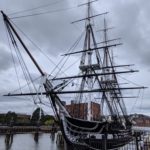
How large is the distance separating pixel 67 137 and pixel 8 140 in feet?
69.3

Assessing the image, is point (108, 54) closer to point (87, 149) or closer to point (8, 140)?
point (8, 140)

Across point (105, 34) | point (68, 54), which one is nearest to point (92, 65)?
point (68, 54)

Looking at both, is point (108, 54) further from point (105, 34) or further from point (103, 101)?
point (103, 101)

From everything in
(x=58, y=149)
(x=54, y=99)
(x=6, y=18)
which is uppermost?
(x=6, y=18)

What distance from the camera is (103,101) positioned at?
43.8 m

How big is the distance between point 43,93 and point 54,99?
3.86 feet

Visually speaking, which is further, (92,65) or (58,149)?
(58,149)

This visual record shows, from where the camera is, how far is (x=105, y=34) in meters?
53.5

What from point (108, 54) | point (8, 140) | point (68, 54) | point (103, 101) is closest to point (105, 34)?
point (108, 54)

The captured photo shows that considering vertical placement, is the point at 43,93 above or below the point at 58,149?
above

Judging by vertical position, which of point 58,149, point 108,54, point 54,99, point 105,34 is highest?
point 105,34

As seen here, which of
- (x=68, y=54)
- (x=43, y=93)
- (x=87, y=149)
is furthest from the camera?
(x=68, y=54)

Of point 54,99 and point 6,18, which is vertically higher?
point 6,18

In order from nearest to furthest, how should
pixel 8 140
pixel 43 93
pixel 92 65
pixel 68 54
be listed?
1. pixel 43 93
2. pixel 68 54
3. pixel 92 65
4. pixel 8 140
